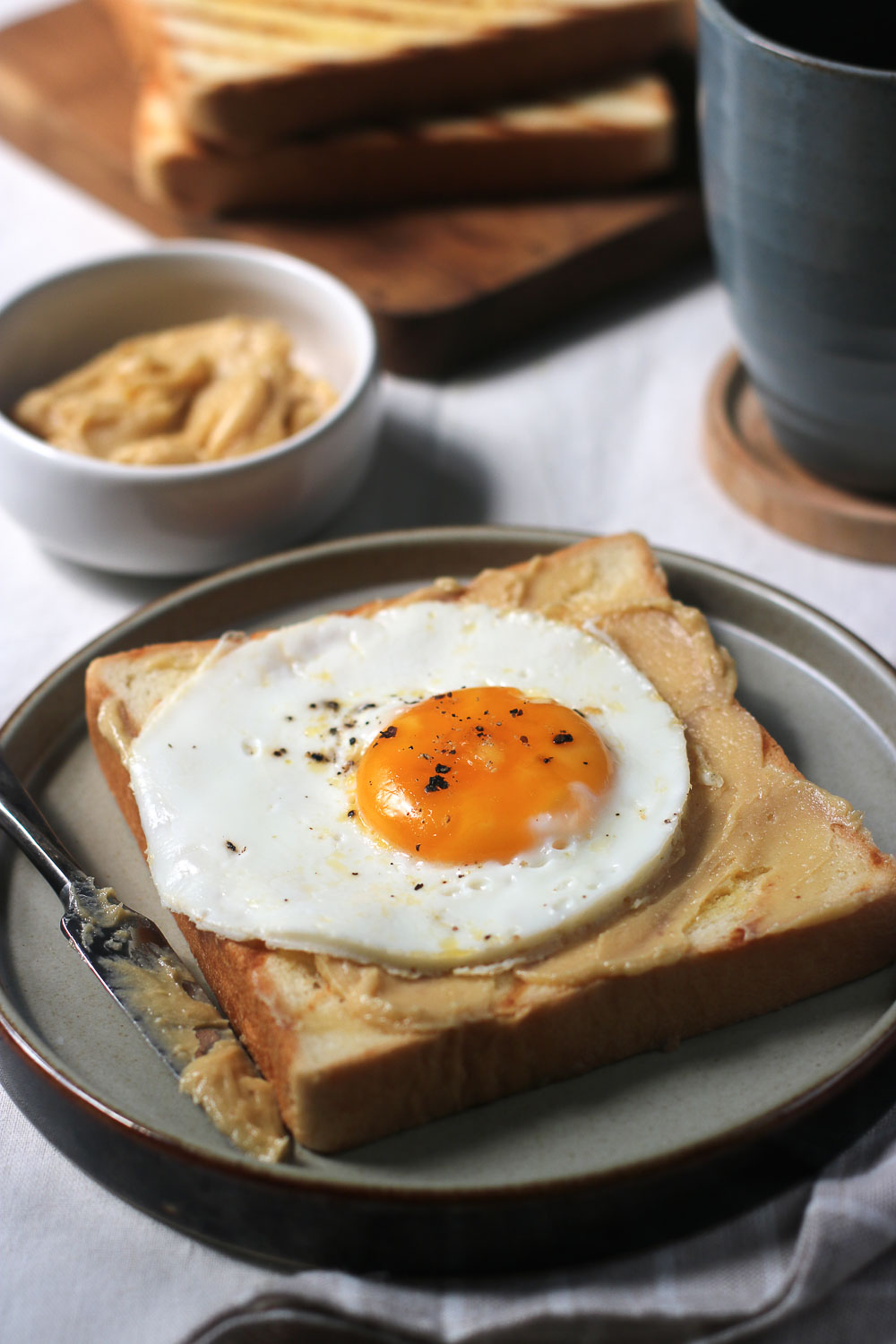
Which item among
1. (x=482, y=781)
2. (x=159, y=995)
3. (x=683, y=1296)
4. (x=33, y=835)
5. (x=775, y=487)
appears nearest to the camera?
(x=683, y=1296)

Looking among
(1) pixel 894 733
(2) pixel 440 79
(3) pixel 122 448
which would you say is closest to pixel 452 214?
(2) pixel 440 79

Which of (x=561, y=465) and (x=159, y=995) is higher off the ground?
(x=159, y=995)

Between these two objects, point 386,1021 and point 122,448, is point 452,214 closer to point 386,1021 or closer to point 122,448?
point 122,448

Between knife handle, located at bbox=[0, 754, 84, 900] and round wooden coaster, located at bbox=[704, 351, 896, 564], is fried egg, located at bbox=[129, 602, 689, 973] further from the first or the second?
round wooden coaster, located at bbox=[704, 351, 896, 564]

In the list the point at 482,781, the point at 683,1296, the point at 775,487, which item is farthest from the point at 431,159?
the point at 683,1296

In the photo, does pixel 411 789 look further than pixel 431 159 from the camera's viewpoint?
No

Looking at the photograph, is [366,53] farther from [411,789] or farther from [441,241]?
[411,789]

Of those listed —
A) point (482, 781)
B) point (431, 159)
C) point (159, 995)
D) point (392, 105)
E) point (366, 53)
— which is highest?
point (366, 53)

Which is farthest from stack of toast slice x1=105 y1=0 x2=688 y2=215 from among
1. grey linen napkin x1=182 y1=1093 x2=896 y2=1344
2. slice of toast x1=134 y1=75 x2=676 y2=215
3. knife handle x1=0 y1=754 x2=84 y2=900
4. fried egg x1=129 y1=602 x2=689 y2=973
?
grey linen napkin x1=182 y1=1093 x2=896 y2=1344
